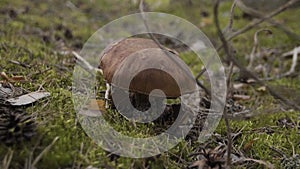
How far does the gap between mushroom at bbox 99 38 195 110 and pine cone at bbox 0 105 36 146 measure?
0.64 meters

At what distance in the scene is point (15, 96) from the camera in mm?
2426

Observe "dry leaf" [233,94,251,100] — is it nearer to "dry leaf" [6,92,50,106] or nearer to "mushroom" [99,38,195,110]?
"mushroom" [99,38,195,110]

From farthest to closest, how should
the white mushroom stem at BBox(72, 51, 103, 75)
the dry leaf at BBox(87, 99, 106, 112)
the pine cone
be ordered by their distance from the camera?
the white mushroom stem at BBox(72, 51, 103, 75), the dry leaf at BBox(87, 99, 106, 112), the pine cone

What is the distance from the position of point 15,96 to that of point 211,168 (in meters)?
1.35

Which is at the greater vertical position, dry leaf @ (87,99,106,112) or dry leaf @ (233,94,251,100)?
dry leaf @ (87,99,106,112)

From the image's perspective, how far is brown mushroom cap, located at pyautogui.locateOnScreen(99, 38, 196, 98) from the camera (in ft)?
7.64

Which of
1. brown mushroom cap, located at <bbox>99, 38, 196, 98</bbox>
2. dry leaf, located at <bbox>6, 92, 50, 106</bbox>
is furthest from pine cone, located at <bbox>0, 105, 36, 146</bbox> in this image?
brown mushroom cap, located at <bbox>99, 38, 196, 98</bbox>

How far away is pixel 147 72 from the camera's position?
2332 mm

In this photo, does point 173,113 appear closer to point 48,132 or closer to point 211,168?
point 211,168

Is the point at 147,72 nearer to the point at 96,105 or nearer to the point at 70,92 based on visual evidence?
the point at 96,105

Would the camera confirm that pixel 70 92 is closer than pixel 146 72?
No

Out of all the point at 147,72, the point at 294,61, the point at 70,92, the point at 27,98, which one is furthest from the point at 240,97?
the point at 27,98

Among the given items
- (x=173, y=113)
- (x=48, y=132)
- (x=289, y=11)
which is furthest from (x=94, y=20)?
(x=48, y=132)

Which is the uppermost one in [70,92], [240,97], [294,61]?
[294,61]
